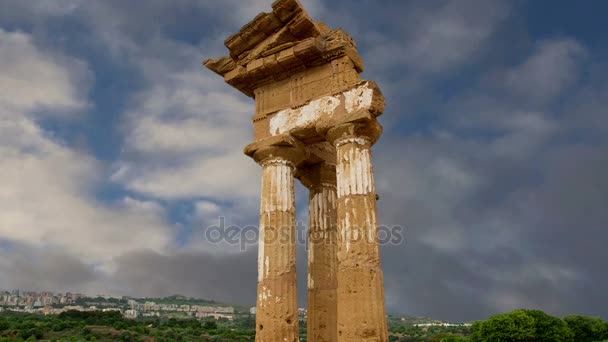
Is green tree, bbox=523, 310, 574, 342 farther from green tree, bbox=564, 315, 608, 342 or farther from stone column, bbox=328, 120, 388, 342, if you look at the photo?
stone column, bbox=328, 120, 388, 342

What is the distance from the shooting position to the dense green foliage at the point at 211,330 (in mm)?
45781

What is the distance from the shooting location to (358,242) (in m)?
11.4

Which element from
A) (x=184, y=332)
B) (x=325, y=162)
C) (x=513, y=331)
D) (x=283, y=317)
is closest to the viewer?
(x=283, y=317)

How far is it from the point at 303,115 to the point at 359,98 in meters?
1.83

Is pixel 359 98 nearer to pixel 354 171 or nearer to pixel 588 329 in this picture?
pixel 354 171

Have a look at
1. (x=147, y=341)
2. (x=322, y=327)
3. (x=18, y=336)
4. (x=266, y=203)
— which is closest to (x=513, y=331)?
(x=322, y=327)

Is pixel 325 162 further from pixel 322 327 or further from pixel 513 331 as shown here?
pixel 513 331

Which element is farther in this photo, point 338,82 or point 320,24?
point 320,24

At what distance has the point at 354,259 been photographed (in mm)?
11328

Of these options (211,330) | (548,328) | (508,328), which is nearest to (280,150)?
(508,328)

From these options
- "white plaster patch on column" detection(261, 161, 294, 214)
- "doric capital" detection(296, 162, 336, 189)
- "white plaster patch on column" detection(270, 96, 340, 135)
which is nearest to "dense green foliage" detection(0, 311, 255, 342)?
"doric capital" detection(296, 162, 336, 189)

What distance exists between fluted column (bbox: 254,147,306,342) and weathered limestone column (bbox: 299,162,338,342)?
1830mm

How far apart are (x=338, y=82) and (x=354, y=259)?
189 inches

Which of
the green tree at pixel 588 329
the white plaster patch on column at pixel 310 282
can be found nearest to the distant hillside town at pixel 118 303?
the green tree at pixel 588 329
